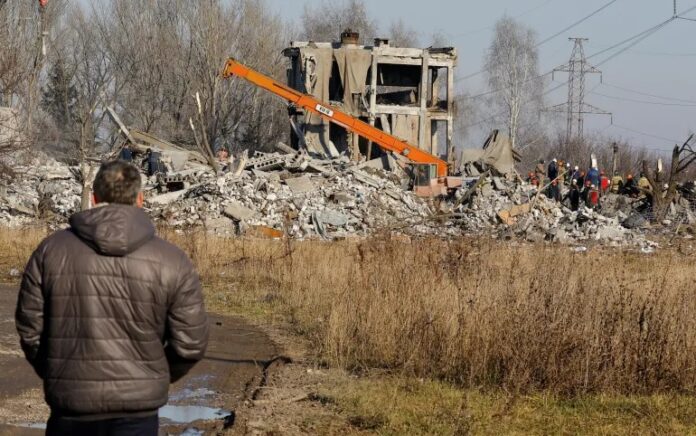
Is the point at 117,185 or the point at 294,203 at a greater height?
the point at 117,185

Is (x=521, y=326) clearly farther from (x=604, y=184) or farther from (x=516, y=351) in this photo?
(x=604, y=184)

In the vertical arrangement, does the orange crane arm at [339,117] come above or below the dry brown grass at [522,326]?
above

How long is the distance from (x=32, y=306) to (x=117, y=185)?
2.07 feet

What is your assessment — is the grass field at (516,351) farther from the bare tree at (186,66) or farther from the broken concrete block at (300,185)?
the bare tree at (186,66)

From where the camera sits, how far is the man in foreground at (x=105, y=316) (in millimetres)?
4305

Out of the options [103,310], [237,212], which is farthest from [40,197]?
[103,310]

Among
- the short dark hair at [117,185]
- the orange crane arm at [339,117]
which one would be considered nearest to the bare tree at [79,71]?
the orange crane arm at [339,117]

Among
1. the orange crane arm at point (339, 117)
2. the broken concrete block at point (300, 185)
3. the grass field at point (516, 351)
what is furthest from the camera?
the orange crane arm at point (339, 117)

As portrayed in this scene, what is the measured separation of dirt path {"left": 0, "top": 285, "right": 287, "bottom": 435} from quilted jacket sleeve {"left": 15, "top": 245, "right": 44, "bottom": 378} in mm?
3297

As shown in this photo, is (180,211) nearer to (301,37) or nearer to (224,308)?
(224,308)

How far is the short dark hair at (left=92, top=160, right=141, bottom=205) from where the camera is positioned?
14.7ft

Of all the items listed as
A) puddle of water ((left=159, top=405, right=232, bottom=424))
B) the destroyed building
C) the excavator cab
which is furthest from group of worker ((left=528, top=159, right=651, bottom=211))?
puddle of water ((left=159, top=405, right=232, bottom=424))

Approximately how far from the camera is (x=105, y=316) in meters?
4.39

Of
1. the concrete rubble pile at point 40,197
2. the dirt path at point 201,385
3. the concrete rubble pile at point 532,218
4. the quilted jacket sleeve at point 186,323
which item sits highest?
the quilted jacket sleeve at point 186,323
